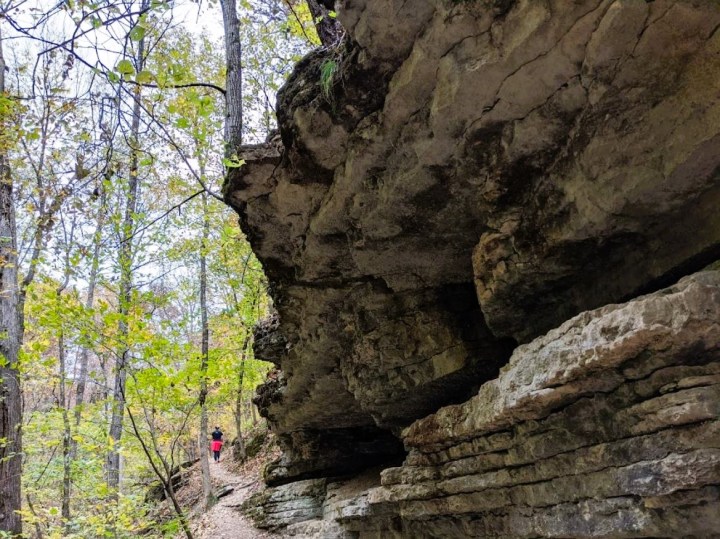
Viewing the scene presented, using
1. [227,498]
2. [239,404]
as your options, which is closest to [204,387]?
[227,498]

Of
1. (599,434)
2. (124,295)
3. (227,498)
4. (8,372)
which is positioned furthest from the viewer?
(227,498)

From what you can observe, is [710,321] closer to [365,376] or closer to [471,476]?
[471,476]

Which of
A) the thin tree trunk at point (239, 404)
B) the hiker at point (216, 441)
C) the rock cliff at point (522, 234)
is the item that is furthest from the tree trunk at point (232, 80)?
the hiker at point (216, 441)

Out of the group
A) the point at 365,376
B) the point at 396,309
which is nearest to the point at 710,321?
the point at 396,309

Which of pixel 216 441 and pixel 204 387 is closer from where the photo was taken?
pixel 204 387

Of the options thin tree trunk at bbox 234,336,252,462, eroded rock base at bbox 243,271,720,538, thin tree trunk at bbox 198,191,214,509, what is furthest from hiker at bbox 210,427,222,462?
eroded rock base at bbox 243,271,720,538

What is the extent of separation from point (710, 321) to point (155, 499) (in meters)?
20.9

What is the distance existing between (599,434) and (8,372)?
33.4 ft

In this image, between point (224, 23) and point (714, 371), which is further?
point (224, 23)

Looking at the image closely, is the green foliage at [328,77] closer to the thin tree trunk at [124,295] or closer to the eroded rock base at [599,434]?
→ the thin tree trunk at [124,295]

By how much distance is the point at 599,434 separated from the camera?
11.8ft

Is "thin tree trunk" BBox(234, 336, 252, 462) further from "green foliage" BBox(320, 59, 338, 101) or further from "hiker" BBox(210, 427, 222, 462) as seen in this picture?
"green foliage" BBox(320, 59, 338, 101)

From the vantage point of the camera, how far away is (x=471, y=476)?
5055mm

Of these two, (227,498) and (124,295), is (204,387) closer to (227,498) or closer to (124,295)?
(124,295)
